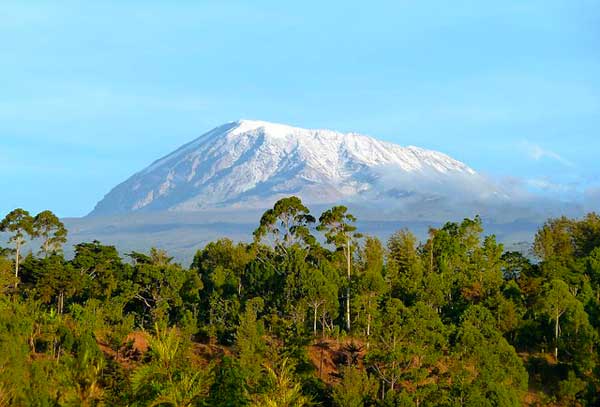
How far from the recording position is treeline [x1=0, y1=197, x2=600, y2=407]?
179 feet

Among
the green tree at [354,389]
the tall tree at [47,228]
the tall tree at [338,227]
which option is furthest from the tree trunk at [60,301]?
the green tree at [354,389]

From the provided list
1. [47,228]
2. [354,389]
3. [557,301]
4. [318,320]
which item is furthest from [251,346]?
[47,228]

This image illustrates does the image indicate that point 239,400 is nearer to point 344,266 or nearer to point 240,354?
point 240,354

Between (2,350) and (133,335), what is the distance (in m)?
18.9

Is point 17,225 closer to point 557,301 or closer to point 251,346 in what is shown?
point 251,346

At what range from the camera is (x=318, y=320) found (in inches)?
3034

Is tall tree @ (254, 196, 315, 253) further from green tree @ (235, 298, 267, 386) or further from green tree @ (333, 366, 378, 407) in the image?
green tree @ (333, 366, 378, 407)

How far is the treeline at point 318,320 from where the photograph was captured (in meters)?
54.4

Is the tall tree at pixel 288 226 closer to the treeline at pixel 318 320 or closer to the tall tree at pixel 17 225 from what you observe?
the treeline at pixel 318 320

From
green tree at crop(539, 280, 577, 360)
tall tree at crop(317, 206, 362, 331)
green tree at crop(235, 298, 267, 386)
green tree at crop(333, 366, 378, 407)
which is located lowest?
green tree at crop(333, 366, 378, 407)

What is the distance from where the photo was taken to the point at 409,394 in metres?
55.7

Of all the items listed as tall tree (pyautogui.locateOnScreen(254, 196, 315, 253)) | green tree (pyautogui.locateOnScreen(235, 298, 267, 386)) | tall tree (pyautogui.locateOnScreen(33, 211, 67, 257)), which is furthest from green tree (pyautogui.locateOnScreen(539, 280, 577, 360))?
tall tree (pyautogui.locateOnScreen(33, 211, 67, 257))

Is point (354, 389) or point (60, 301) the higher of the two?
point (60, 301)

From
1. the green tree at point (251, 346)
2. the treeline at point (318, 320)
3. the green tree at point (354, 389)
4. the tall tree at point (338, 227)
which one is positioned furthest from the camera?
the tall tree at point (338, 227)
